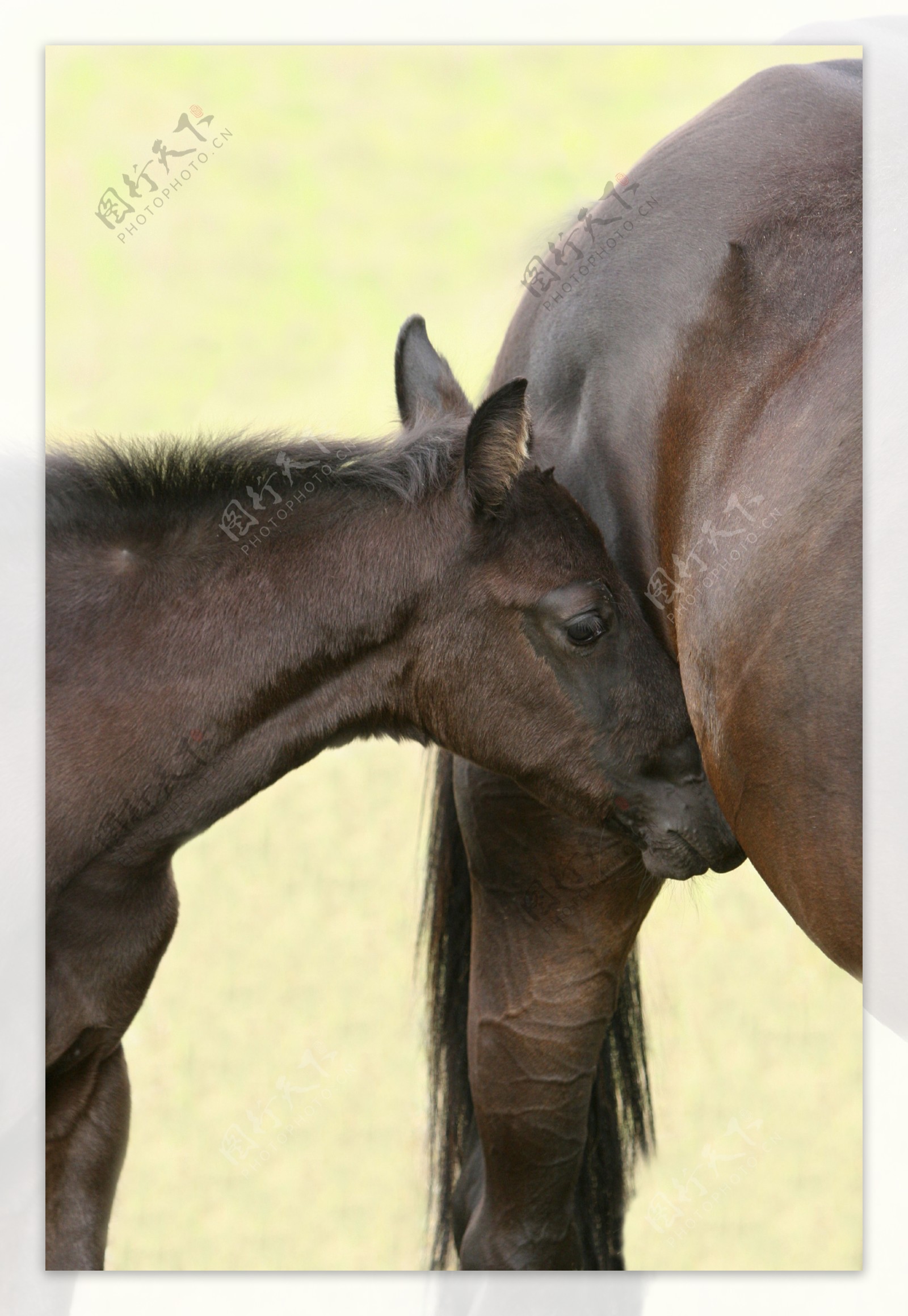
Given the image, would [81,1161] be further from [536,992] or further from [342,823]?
[342,823]

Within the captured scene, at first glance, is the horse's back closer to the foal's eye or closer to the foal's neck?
the foal's eye

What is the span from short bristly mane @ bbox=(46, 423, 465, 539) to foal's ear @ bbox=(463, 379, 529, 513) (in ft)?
0.24

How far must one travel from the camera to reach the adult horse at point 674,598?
168 cm

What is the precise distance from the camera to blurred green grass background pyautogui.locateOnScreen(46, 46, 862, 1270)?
245 centimetres

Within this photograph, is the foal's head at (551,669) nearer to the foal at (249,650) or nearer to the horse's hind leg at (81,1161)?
the foal at (249,650)

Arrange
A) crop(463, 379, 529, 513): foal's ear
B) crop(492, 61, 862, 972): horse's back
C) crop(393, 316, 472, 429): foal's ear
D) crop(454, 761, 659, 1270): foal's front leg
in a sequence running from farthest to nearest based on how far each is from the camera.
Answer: crop(454, 761, 659, 1270): foal's front leg < crop(393, 316, 472, 429): foal's ear < crop(463, 379, 529, 513): foal's ear < crop(492, 61, 862, 972): horse's back

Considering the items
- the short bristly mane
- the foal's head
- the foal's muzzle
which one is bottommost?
the foal's muzzle

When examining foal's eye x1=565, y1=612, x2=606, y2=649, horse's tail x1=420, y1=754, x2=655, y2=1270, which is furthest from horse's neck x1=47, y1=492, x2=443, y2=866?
horse's tail x1=420, y1=754, x2=655, y2=1270

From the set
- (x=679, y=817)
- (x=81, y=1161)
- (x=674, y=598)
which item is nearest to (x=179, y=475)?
(x=674, y=598)

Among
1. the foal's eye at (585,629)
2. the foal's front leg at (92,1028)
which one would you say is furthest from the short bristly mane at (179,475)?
the foal's front leg at (92,1028)

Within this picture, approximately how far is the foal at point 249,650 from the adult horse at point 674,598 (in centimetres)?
18

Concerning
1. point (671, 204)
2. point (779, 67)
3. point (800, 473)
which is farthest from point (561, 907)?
point (779, 67)

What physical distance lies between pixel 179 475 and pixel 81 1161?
1057 millimetres

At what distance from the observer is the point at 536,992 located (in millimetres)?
2430
